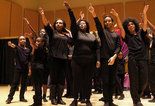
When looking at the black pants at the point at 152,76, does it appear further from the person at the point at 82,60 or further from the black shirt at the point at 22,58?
the black shirt at the point at 22,58

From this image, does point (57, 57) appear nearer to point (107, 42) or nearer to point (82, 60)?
point (82, 60)

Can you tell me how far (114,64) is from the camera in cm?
408

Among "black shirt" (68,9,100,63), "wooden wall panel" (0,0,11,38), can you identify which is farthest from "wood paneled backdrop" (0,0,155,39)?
"black shirt" (68,9,100,63)

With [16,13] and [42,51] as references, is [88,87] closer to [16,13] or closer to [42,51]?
[42,51]

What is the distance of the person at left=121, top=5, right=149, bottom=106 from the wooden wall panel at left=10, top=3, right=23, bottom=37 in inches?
320

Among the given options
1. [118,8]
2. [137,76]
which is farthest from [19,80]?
[118,8]

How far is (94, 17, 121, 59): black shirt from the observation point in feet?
13.5

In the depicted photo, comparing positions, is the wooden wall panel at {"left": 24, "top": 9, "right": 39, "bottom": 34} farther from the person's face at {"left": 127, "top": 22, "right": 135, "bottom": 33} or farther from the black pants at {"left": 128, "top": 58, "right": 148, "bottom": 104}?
the black pants at {"left": 128, "top": 58, "right": 148, "bottom": 104}

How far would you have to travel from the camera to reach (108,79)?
401 cm

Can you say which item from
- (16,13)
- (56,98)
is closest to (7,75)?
(16,13)

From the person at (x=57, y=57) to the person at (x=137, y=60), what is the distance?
107 cm

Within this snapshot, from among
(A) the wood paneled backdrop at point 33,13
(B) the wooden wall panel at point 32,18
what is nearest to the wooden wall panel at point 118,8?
(A) the wood paneled backdrop at point 33,13

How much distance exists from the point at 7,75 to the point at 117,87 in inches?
239

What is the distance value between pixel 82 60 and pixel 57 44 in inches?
29.2
